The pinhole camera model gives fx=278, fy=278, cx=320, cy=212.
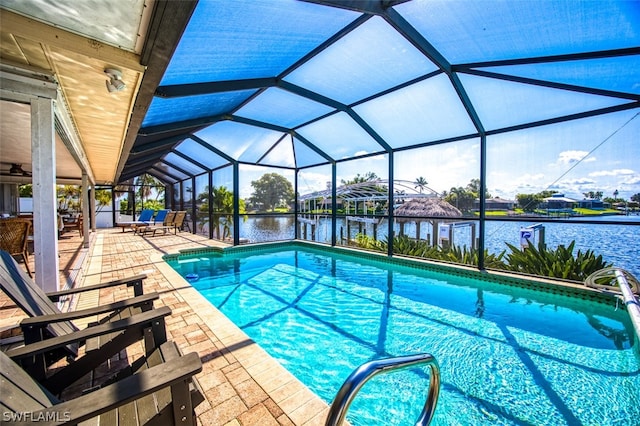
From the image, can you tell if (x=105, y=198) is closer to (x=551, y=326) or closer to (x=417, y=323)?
(x=417, y=323)

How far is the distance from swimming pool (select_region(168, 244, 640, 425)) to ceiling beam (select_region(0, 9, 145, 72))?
3.33 metres

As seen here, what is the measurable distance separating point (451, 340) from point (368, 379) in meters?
3.12

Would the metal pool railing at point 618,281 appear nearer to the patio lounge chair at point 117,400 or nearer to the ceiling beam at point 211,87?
the patio lounge chair at point 117,400

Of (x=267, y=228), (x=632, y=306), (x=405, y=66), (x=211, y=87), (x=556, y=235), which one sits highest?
(x=405, y=66)

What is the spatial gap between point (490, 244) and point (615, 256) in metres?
1.97

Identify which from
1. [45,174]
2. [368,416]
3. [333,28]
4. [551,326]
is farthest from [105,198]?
[551,326]

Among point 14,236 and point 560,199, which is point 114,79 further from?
point 560,199

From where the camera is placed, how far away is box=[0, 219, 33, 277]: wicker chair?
393cm

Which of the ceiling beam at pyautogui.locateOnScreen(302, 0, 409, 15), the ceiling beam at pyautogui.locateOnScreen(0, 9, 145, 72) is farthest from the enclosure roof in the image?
the ceiling beam at pyautogui.locateOnScreen(0, 9, 145, 72)

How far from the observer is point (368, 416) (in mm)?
2422

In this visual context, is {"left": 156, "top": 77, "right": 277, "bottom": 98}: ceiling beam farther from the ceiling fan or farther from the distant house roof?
the ceiling fan

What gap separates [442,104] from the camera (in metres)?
5.07

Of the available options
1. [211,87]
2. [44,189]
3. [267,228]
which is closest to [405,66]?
[211,87]

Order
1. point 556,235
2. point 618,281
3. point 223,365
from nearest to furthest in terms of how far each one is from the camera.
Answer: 1. point 223,365
2. point 618,281
3. point 556,235
